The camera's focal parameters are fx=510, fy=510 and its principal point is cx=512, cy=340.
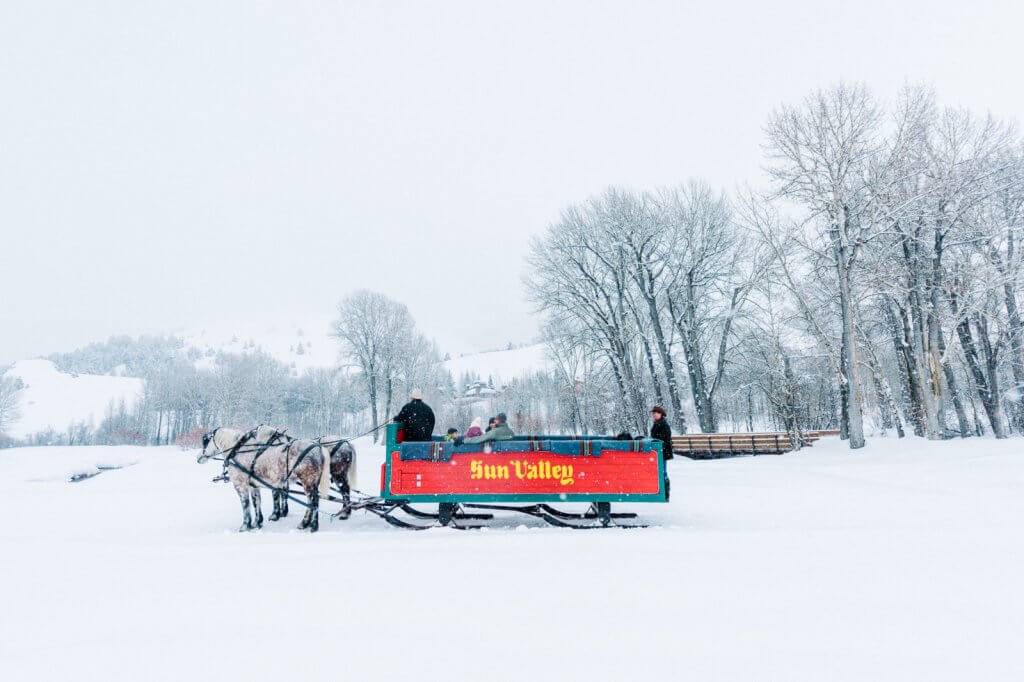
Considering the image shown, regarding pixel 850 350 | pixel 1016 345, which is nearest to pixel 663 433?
pixel 850 350

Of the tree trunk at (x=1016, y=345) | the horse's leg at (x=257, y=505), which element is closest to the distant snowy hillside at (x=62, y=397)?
the horse's leg at (x=257, y=505)

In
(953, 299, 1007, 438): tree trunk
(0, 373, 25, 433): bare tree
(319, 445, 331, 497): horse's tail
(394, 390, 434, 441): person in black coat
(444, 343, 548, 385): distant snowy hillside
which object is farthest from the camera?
(444, 343, 548, 385): distant snowy hillside

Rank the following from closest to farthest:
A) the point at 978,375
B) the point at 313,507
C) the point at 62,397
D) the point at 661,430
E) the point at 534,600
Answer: the point at 534,600 < the point at 313,507 < the point at 661,430 < the point at 978,375 < the point at 62,397

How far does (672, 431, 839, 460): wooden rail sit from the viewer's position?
21.5m

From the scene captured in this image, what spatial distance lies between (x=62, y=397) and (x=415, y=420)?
13145cm

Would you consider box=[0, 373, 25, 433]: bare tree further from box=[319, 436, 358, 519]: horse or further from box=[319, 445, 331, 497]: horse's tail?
box=[319, 445, 331, 497]: horse's tail

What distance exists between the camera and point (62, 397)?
10344cm

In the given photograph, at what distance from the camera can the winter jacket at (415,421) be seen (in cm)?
779

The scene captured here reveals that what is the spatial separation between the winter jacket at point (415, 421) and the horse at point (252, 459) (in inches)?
64.0

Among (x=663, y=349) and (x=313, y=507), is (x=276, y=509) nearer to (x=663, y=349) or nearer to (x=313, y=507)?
(x=313, y=507)

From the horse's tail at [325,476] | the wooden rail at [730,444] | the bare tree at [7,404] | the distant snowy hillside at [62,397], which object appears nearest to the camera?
the horse's tail at [325,476]

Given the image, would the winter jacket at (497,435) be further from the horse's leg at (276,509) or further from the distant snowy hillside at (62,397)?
the distant snowy hillside at (62,397)

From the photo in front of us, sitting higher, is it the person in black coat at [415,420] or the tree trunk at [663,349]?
the tree trunk at [663,349]

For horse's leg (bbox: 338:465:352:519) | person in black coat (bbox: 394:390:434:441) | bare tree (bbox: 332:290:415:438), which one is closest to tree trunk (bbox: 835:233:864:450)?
person in black coat (bbox: 394:390:434:441)
